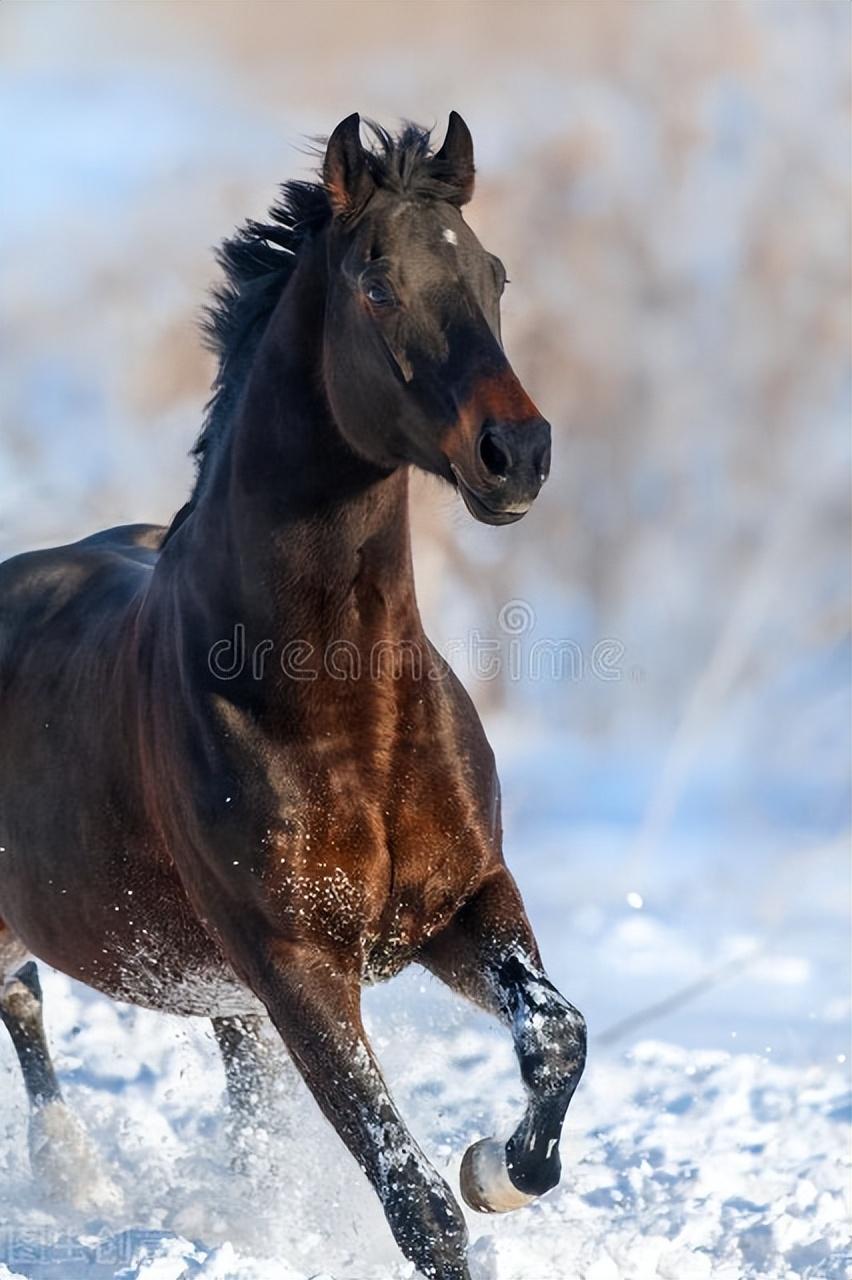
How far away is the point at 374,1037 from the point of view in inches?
187

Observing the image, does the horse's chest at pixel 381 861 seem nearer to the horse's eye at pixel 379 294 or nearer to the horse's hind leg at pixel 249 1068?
the horse's eye at pixel 379 294

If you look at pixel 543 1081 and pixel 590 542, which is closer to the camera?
pixel 543 1081

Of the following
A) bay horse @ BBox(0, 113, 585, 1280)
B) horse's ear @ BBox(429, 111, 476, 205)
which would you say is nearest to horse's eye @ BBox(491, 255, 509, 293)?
bay horse @ BBox(0, 113, 585, 1280)

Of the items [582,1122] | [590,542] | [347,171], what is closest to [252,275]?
[347,171]

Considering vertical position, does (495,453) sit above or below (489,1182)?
above

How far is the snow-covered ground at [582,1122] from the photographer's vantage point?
3557 millimetres

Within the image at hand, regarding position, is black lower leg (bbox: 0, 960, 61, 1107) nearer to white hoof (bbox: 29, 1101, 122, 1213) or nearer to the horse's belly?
white hoof (bbox: 29, 1101, 122, 1213)

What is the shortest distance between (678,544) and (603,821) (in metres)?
2.26

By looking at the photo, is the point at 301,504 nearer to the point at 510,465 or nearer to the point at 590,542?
the point at 510,465

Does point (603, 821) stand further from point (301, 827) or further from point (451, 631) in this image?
point (301, 827)

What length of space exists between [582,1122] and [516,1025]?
1.82m

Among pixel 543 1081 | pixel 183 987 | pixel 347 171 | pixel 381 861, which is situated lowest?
pixel 183 987

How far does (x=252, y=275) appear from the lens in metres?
3.12

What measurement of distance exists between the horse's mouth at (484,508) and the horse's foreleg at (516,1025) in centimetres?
85
